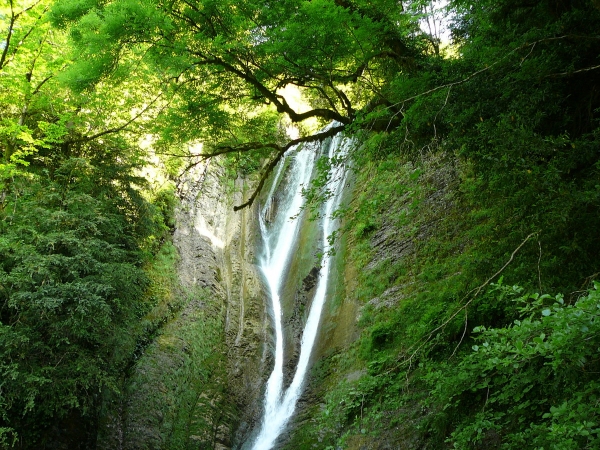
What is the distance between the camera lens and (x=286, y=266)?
17.3 meters

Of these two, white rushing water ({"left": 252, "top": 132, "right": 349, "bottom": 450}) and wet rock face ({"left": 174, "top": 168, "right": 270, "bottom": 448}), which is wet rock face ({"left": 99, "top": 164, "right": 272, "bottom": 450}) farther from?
white rushing water ({"left": 252, "top": 132, "right": 349, "bottom": 450})

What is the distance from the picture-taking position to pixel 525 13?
5.76 metres

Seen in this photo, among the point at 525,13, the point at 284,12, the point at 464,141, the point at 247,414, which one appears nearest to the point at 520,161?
the point at 464,141

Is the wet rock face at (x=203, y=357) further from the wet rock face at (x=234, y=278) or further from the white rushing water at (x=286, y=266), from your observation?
the white rushing water at (x=286, y=266)

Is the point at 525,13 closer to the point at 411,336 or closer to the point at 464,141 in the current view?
the point at 464,141

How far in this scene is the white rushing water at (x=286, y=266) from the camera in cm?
1081

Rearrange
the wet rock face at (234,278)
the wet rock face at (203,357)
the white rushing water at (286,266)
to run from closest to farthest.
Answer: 1. the wet rock face at (203,357)
2. the white rushing water at (286,266)
3. the wet rock face at (234,278)

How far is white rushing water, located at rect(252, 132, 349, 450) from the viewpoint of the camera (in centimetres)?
1081

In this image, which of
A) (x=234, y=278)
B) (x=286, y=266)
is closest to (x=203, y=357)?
(x=234, y=278)

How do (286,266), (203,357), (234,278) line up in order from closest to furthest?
(203,357) < (234,278) < (286,266)

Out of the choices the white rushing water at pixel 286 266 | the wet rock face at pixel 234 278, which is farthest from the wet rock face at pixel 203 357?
the white rushing water at pixel 286 266

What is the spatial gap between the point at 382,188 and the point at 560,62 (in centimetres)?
786

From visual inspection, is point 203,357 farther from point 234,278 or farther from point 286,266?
point 286,266

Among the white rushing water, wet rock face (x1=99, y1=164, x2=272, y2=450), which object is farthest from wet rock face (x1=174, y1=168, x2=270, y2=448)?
the white rushing water
